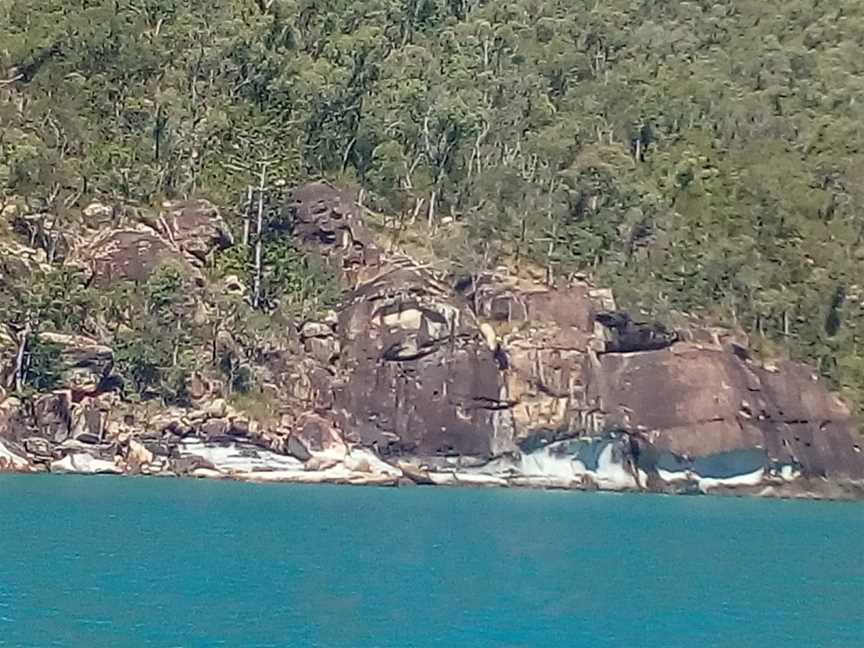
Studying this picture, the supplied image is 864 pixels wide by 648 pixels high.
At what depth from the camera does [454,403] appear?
80250 mm

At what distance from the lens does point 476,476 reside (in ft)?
262

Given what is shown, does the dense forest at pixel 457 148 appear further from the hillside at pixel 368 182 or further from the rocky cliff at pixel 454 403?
the rocky cliff at pixel 454 403

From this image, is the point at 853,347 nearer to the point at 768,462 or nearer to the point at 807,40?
the point at 768,462

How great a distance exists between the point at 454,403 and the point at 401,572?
37.6 metres

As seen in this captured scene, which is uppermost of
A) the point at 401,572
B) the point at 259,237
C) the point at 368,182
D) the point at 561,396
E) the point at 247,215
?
the point at 368,182

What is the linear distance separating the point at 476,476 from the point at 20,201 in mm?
28960

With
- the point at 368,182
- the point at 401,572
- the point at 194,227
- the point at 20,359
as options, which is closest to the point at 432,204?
the point at 368,182

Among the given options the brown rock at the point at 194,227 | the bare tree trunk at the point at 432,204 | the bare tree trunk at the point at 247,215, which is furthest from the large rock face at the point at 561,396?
the brown rock at the point at 194,227

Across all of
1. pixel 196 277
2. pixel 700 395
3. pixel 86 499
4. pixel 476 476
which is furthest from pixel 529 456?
pixel 86 499

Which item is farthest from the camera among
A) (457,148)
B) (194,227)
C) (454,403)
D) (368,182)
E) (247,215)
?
(457,148)

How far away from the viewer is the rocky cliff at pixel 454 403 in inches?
3054

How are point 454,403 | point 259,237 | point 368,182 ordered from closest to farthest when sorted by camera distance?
point 454,403, point 259,237, point 368,182

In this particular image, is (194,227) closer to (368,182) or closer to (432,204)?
(368,182)

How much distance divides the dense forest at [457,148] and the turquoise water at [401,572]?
21.4 meters
